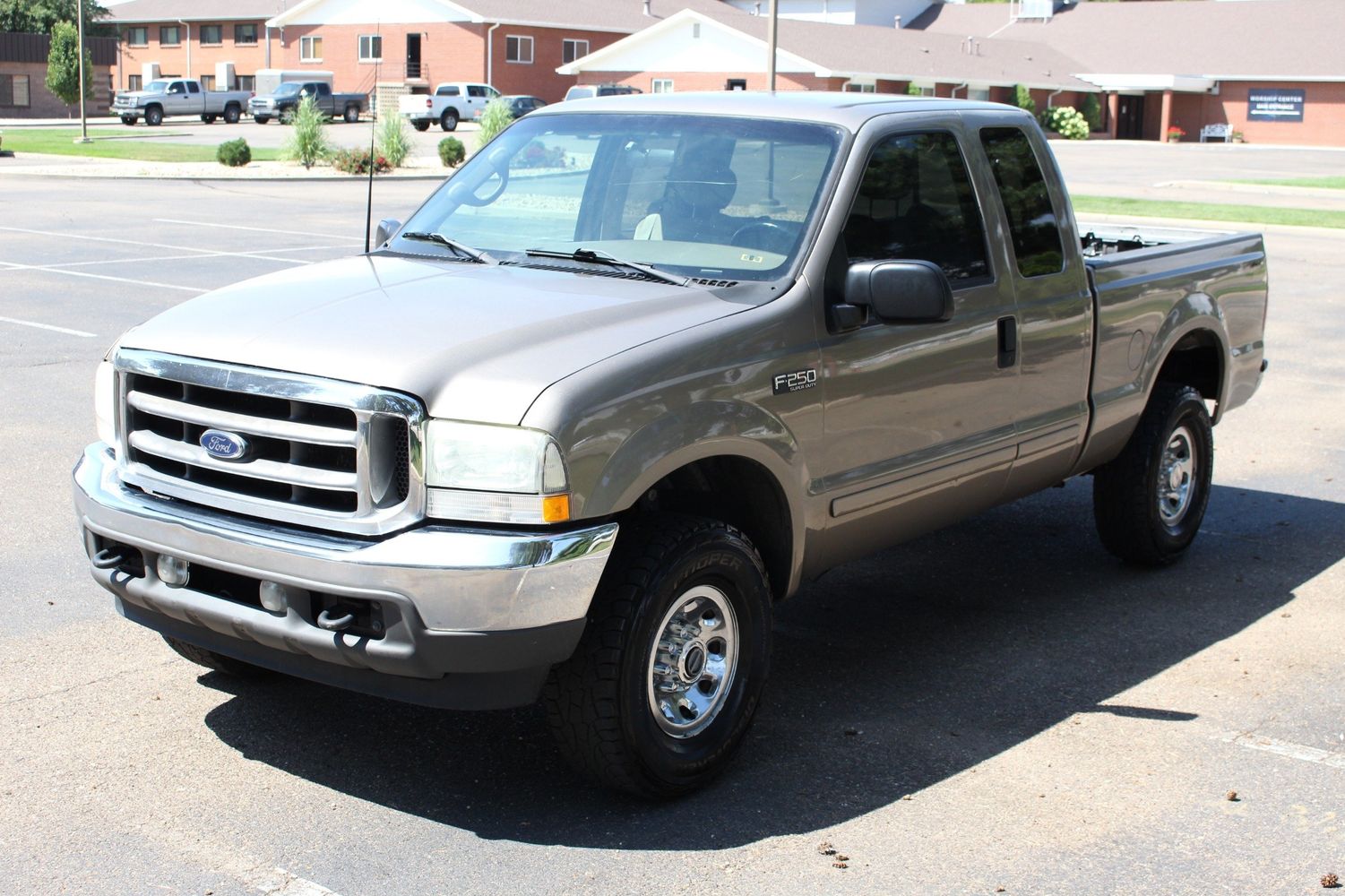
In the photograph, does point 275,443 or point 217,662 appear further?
point 217,662

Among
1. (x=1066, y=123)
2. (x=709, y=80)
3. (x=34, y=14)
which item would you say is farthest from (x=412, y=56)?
(x=1066, y=123)

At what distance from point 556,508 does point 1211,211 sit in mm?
27450

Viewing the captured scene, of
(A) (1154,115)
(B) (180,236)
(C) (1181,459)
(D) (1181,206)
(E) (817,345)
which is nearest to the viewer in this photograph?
(E) (817,345)

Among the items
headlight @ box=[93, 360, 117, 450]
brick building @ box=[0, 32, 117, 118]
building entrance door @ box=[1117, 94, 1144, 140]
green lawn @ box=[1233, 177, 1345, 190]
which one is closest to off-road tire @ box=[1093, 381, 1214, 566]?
headlight @ box=[93, 360, 117, 450]

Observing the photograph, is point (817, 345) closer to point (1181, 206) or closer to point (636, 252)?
point (636, 252)

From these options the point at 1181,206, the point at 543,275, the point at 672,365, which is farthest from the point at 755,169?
the point at 1181,206

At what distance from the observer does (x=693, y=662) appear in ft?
15.4

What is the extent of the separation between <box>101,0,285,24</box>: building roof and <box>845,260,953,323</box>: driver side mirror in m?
84.6

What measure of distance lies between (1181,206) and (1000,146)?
25.8 m

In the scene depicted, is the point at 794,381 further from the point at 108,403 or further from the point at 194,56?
the point at 194,56

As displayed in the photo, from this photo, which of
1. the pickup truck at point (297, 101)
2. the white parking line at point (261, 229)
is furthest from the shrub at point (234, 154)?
the pickup truck at point (297, 101)

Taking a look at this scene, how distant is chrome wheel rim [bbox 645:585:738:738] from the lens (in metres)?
4.58

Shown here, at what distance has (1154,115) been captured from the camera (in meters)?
81.0

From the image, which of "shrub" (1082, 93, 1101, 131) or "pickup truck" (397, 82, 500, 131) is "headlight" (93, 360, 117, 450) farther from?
"shrub" (1082, 93, 1101, 131)
